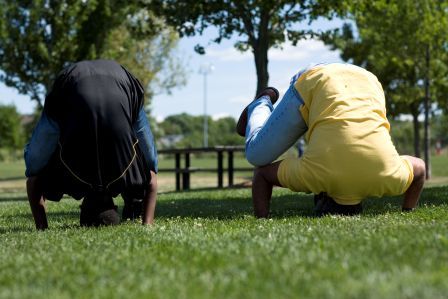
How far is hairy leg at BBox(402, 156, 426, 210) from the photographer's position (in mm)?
5586

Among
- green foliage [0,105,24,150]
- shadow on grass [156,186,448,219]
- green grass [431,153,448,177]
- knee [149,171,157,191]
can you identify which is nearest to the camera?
knee [149,171,157,191]

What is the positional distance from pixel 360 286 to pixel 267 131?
9.15 feet

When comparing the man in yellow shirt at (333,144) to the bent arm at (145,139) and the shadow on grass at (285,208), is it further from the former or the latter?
the bent arm at (145,139)

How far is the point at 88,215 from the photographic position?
572 cm

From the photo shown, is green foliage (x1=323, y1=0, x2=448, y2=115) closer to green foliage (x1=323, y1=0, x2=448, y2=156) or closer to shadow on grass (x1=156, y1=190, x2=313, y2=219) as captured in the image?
green foliage (x1=323, y1=0, x2=448, y2=156)

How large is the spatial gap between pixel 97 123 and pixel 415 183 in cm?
282

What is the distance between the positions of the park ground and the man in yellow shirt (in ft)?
1.26

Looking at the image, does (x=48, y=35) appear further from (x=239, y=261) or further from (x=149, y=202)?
(x=239, y=261)

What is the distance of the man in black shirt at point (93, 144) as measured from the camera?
16.8ft

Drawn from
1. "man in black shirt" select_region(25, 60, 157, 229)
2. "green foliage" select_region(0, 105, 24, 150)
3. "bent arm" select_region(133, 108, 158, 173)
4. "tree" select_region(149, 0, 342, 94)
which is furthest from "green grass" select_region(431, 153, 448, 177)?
"green foliage" select_region(0, 105, 24, 150)

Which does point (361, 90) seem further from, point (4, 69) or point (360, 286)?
point (4, 69)

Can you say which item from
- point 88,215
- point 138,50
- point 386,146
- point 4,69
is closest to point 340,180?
point 386,146

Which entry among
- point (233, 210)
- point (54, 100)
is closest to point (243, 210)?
point (233, 210)

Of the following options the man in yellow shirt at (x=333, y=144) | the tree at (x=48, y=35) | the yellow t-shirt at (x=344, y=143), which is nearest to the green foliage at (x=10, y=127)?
the tree at (x=48, y=35)
